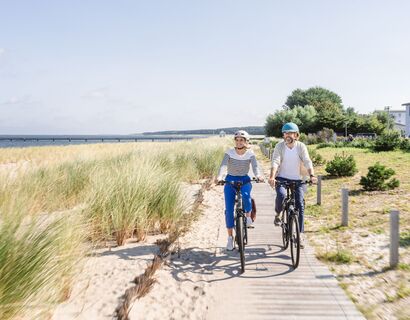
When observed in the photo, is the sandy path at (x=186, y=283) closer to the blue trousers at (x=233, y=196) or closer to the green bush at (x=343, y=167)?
the blue trousers at (x=233, y=196)

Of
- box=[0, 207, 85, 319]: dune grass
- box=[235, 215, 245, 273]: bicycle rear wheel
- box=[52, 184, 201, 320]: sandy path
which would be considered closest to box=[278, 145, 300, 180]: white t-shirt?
box=[235, 215, 245, 273]: bicycle rear wheel

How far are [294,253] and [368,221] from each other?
3.44 m

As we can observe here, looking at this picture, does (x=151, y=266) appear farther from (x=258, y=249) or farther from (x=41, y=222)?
(x=258, y=249)

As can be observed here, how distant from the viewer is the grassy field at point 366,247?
14.5 feet

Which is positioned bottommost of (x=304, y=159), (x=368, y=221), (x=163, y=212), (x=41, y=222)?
(x=368, y=221)

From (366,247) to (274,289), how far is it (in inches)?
104

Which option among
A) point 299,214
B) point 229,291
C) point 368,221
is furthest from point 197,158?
point 229,291

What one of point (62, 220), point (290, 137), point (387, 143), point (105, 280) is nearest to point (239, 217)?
point (290, 137)

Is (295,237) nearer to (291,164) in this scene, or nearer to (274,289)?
(274,289)

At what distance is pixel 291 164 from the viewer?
598cm

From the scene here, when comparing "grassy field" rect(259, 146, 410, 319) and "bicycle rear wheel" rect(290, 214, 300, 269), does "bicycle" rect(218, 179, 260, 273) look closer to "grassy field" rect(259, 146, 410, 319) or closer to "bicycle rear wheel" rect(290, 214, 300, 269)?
"bicycle rear wheel" rect(290, 214, 300, 269)

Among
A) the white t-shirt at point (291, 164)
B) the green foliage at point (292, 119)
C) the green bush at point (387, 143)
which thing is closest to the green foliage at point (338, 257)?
the white t-shirt at point (291, 164)

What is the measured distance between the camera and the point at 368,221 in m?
8.22

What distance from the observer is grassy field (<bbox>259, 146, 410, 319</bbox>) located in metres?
4.42
